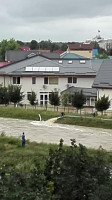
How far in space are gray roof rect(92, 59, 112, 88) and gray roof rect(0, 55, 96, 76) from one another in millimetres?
5497

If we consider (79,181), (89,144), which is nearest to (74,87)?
(89,144)

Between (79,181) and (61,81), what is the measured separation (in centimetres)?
3168

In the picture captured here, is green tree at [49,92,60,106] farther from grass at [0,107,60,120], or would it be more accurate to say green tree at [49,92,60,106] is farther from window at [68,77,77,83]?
window at [68,77,77,83]

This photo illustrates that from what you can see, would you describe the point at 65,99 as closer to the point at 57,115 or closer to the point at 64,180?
the point at 57,115

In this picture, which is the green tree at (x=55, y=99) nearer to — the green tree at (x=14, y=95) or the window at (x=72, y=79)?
the green tree at (x=14, y=95)

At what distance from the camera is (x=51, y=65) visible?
39219mm

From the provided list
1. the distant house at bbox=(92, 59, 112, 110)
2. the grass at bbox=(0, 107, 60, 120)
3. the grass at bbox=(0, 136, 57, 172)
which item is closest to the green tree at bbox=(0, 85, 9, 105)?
the grass at bbox=(0, 107, 60, 120)

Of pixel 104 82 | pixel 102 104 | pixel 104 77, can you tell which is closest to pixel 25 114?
pixel 102 104

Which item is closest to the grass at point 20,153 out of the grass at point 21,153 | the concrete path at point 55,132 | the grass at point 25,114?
the grass at point 21,153

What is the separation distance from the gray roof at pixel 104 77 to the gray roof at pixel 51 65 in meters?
5.50

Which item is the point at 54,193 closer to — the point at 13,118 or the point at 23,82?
the point at 13,118

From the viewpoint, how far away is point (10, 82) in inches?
1517

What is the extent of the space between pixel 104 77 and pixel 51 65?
32.7ft

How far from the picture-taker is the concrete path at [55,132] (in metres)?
18.8
